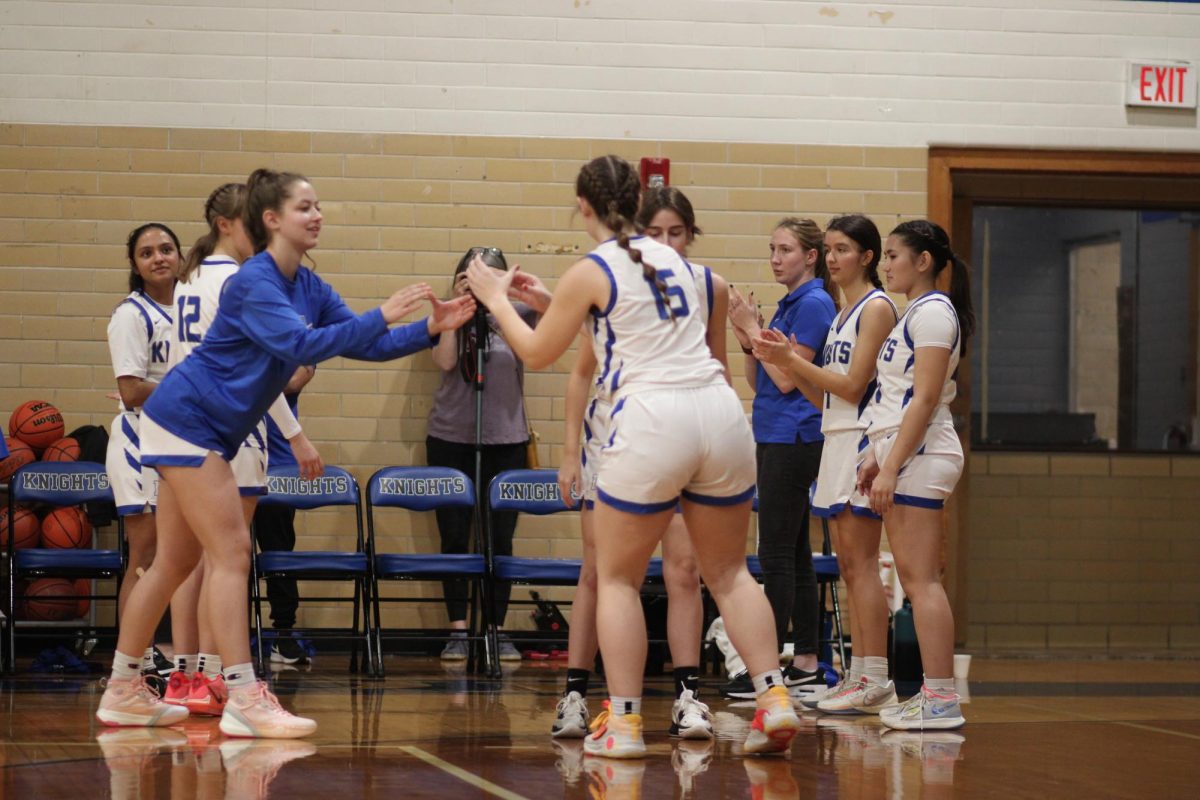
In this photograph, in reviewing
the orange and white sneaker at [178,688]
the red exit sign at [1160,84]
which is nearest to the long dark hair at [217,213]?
the orange and white sneaker at [178,688]

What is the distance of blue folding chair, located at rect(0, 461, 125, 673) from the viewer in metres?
6.54

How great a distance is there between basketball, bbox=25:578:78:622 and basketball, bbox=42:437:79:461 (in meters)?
0.58

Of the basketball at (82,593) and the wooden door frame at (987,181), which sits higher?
the wooden door frame at (987,181)

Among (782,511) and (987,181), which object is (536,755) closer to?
(782,511)

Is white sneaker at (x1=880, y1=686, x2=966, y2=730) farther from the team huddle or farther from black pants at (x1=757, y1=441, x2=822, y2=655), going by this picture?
black pants at (x1=757, y1=441, x2=822, y2=655)

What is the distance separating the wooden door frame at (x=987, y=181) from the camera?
813cm

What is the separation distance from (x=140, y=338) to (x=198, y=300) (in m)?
0.64

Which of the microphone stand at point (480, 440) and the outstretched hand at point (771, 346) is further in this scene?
the microphone stand at point (480, 440)

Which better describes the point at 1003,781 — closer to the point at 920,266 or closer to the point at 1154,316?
the point at 920,266

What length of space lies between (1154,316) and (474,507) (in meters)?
4.44

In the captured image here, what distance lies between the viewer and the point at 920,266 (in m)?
4.96

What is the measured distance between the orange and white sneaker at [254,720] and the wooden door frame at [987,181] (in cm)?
473

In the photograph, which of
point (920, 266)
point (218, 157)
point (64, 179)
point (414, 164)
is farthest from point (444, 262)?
point (920, 266)

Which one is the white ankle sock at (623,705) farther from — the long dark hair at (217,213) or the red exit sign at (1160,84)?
the red exit sign at (1160,84)
